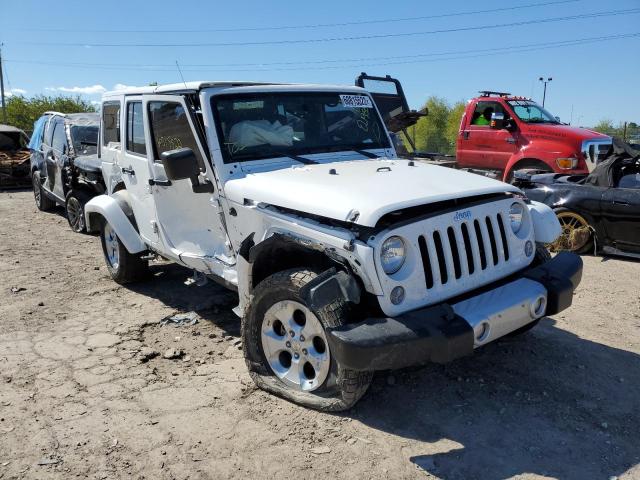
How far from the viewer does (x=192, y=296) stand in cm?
557

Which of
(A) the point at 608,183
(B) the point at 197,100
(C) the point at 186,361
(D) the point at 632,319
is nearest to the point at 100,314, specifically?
(C) the point at 186,361

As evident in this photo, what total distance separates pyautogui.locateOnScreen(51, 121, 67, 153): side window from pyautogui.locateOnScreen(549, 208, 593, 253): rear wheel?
26.3 ft

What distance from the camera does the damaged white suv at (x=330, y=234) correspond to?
285 centimetres

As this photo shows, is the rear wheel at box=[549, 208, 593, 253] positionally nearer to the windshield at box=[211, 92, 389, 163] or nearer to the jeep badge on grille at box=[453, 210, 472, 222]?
the windshield at box=[211, 92, 389, 163]

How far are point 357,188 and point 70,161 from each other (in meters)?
7.35

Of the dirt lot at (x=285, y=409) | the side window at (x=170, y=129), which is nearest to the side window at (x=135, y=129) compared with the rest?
the side window at (x=170, y=129)

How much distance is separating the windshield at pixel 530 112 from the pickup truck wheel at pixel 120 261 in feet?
26.5

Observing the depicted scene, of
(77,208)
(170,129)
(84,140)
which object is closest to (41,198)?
(84,140)

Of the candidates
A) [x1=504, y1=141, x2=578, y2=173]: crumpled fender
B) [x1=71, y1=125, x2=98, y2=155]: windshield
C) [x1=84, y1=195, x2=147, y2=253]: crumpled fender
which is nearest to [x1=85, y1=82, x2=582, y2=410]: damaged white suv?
[x1=84, y1=195, x2=147, y2=253]: crumpled fender

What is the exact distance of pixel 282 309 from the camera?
329 centimetres

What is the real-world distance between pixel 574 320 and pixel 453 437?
232 cm

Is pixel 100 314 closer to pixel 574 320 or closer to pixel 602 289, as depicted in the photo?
pixel 574 320

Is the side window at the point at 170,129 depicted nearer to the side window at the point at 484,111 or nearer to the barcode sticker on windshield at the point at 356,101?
the barcode sticker on windshield at the point at 356,101

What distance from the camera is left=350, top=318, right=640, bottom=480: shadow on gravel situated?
283 cm
